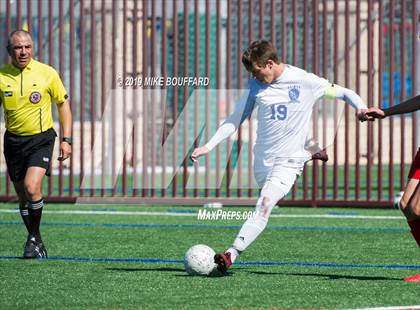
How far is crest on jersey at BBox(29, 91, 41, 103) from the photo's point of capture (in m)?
11.2

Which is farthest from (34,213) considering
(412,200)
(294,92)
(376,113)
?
(412,200)

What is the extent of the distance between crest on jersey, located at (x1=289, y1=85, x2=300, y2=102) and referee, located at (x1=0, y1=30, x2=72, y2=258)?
228 cm

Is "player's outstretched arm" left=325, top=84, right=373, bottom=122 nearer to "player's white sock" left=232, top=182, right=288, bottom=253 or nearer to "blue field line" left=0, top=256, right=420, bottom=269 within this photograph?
"player's white sock" left=232, top=182, right=288, bottom=253

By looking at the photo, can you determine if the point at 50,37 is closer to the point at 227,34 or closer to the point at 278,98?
the point at 227,34

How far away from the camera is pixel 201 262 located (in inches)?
377

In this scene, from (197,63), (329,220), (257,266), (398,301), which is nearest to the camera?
(398,301)

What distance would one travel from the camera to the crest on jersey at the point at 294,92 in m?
9.97

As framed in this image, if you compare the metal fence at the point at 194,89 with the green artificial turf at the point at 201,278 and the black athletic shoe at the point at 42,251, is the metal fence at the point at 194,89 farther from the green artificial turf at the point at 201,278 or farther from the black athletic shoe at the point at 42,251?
the black athletic shoe at the point at 42,251

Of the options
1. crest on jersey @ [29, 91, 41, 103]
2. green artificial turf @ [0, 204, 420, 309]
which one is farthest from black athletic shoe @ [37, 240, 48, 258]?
crest on jersey @ [29, 91, 41, 103]

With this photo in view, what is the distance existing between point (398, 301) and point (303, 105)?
2.39 m

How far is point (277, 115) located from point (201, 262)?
1.33 metres

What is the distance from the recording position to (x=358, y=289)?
344 inches

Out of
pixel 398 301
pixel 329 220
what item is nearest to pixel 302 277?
pixel 398 301

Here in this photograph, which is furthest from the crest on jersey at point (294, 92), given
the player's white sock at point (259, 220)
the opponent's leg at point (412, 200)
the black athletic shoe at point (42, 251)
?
the black athletic shoe at point (42, 251)
